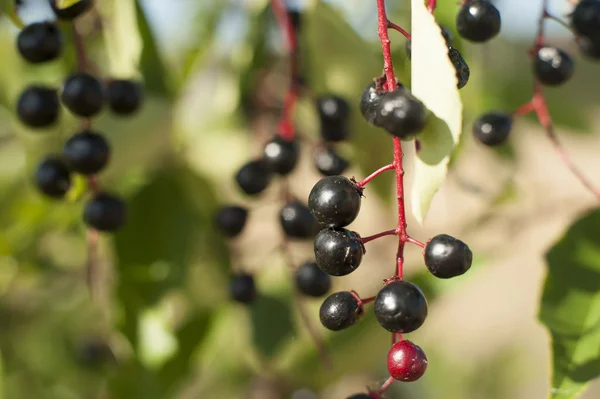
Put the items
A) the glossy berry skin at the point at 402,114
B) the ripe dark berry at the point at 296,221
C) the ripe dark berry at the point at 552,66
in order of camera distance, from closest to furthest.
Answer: the glossy berry skin at the point at 402,114, the ripe dark berry at the point at 552,66, the ripe dark berry at the point at 296,221

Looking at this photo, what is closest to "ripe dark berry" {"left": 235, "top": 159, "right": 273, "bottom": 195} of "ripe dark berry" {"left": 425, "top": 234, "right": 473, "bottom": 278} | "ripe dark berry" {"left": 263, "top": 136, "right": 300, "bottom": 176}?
"ripe dark berry" {"left": 263, "top": 136, "right": 300, "bottom": 176}

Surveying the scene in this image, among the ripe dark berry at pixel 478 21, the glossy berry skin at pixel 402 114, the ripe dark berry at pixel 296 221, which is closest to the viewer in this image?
the glossy berry skin at pixel 402 114

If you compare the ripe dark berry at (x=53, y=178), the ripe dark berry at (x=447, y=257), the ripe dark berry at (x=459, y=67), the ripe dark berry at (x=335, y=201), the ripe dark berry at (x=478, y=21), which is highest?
the ripe dark berry at (x=478, y=21)

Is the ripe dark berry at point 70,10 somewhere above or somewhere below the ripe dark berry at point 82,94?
above

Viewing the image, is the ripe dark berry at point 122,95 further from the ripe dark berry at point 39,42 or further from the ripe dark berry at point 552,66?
the ripe dark berry at point 552,66

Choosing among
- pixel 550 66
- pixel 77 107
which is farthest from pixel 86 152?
pixel 550 66

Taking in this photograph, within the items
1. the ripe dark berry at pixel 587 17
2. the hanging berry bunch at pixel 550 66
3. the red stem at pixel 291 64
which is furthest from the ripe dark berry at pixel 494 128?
the red stem at pixel 291 64

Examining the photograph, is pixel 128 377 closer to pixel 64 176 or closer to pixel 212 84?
pixel 64 176
